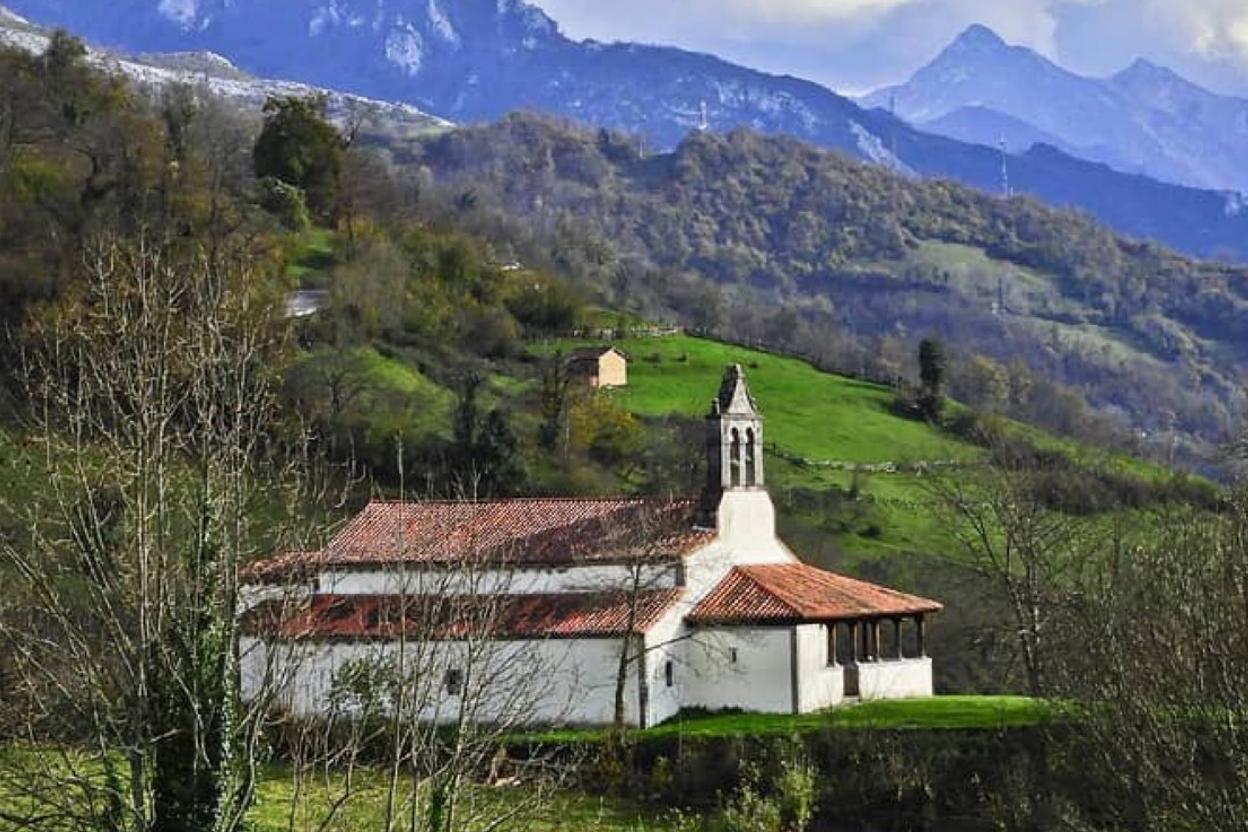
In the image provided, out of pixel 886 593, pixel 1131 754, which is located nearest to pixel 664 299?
pixel 886 593

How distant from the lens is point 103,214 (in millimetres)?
89938

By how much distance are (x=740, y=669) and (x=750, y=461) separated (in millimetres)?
6783

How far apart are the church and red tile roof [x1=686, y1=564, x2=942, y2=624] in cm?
6

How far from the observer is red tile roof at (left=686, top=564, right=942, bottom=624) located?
4809cm

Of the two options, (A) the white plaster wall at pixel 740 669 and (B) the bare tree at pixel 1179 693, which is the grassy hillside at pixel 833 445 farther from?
(B) the bare tree at pixel 1179 693

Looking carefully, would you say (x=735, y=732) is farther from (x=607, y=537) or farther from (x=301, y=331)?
(x=301, y=331)

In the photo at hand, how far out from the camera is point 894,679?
1987 inches

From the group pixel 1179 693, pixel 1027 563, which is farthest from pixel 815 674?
pixel 1179 693

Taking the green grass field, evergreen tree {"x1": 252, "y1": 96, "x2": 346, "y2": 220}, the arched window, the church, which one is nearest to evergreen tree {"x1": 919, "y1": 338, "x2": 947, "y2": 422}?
the green grass field

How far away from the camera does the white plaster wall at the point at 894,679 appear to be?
163ft

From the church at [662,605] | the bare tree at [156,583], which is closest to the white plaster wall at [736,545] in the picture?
the church at [662,605]

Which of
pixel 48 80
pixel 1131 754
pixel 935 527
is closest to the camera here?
pixel 1131 754

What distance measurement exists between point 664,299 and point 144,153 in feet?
308

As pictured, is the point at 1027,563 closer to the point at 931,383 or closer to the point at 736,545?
the point at 736,545
